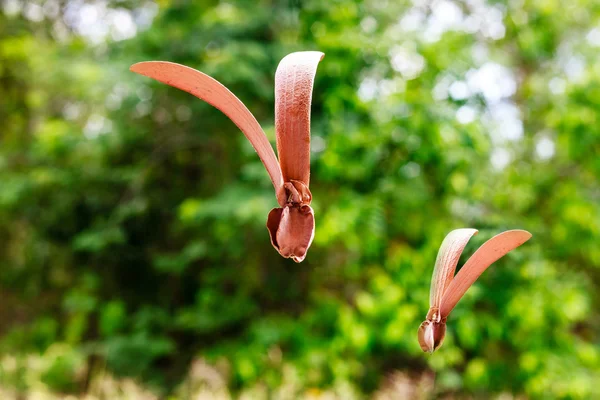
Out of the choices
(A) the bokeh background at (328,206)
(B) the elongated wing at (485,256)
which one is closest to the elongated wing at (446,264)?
(B) the elongated wing at (485,256)

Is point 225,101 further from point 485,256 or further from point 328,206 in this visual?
point 328,206

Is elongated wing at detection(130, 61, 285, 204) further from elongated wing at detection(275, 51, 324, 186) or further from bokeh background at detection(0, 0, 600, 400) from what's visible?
bokeh background at detection(0, 0, 600, 400)

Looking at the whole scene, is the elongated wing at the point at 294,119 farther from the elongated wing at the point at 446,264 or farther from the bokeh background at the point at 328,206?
the bokeh background at the point at 328,206

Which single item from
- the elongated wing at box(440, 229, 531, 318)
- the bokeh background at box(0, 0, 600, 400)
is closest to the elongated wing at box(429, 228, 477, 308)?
the elongated wing at box(440, 229, 531, 318)

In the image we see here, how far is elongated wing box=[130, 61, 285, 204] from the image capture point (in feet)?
0.47

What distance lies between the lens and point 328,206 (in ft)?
5.34

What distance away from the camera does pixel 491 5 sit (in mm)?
1670

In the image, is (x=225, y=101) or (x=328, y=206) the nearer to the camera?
(x=225, y=101)

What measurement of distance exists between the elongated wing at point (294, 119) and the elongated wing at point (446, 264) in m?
0.05

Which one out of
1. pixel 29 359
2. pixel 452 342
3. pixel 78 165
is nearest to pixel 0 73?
pixel 78 165

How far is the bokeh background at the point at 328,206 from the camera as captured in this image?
138 cm

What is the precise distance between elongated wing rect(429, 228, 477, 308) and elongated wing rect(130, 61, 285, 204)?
59 millimetres

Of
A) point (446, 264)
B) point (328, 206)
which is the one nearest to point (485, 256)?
point (446, 264)

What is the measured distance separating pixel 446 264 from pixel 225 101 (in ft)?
0.29
